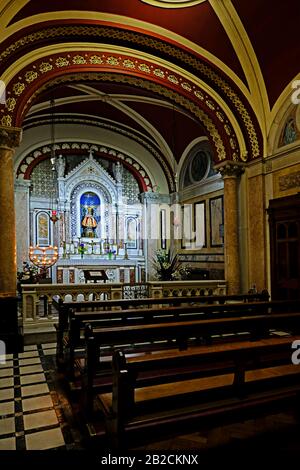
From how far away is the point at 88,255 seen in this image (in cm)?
1278

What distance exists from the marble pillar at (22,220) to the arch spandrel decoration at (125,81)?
17.5ft

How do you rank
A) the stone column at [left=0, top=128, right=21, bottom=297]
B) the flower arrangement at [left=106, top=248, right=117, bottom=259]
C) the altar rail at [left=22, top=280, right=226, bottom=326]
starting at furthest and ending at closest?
1. the flower arrangement at [left=106, top=248, right=117, bottom=259]
2. the altar rail at [left=22, top=280, right=226, bottom=326]
3. the stone column at [left=0, top=128, right=21, bottom=297]

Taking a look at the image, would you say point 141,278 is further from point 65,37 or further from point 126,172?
point 65,37

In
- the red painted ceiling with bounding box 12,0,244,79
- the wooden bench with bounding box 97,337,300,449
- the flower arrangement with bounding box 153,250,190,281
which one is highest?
the red painted ceiling with bounding box 12,0,244,79

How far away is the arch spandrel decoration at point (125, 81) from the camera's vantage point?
22.5 ft

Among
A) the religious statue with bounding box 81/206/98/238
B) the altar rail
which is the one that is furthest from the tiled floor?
the religious statue with bounding box 81/206/98/238

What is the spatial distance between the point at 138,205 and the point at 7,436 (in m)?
11.6

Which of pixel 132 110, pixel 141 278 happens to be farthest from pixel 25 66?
pixel 141 278

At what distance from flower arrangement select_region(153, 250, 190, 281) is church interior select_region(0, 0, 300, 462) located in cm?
14

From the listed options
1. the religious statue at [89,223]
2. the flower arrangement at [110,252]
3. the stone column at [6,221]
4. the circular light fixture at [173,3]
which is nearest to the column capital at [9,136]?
the stone column at [6,221]

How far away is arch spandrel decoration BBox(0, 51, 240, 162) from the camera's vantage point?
6.86 meters

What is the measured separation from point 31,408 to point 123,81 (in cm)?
735

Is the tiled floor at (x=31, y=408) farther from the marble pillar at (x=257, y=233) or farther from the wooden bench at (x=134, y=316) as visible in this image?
the marble pillar at (x=257, y=233)

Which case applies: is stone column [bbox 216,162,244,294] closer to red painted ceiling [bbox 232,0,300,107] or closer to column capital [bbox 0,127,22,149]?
red painted ceiling [bbox 232,0,300,107]
